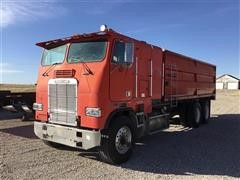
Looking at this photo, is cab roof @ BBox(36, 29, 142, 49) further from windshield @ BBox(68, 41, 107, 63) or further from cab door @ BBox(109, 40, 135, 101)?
cab door @ BBox(109, 40, 135, 101)

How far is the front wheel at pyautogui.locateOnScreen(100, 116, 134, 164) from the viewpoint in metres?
7.53

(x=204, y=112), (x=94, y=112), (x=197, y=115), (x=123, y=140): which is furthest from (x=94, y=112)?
(x=204, y=112)

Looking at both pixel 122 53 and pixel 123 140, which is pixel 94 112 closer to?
pixel 123 140

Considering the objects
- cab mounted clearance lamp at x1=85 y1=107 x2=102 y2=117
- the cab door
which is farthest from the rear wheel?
cab mounted clearance lamp at x1=85 y1=107 x2=102 y2=117

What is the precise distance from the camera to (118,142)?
25.8 feet

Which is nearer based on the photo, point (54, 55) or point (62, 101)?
point (62, 101)

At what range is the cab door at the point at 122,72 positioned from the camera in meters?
7.70

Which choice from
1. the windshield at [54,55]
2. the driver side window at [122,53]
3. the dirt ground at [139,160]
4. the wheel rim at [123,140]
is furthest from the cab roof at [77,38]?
the dirt ground at [139,160]

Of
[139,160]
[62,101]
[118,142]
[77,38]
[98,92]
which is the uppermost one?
[77,38]

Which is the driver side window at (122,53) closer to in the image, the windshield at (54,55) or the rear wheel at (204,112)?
the windshield at (54,55)

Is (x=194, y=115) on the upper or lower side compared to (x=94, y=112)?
lower

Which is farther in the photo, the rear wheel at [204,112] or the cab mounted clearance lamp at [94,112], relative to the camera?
the rear wheel at [204,112]

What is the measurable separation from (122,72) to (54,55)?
77.1 inches

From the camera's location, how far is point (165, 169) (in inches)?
291
